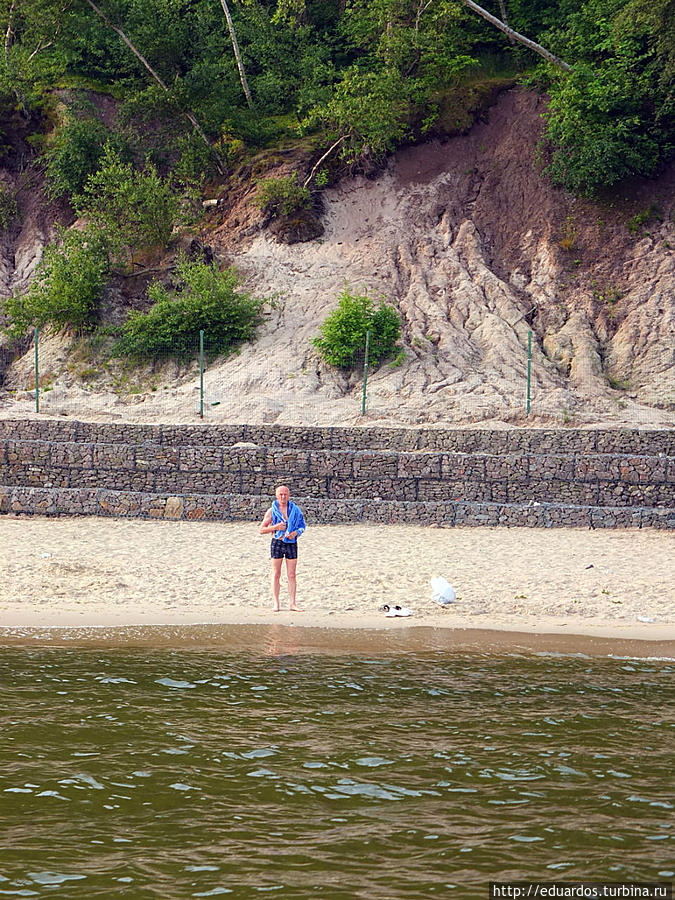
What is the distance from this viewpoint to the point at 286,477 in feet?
52.3

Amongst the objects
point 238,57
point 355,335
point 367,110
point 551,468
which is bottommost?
point 551,468

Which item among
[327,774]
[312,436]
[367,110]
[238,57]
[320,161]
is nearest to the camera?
[327,774]

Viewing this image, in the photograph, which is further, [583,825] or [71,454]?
[71,454]

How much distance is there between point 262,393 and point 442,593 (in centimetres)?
1033

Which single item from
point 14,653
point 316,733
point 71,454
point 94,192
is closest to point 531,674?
point 316,733

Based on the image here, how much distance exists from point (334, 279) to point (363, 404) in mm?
6221

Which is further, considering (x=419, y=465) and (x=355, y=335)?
(x=355, y=335)

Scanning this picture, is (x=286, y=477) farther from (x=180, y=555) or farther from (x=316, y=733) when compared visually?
(x=316, y=733)

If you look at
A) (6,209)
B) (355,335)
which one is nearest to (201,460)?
(355,335)

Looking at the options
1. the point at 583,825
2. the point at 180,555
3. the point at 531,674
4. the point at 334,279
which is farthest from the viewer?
the point at 334,279

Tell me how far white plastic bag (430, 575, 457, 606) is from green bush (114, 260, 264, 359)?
A: 12.2m

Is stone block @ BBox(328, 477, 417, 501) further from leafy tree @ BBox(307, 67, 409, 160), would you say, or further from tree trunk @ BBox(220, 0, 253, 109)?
tree trunk @ BBox(220, 0, 253, 109)

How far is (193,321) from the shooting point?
21578 millimetres

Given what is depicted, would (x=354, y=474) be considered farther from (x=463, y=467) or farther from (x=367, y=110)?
(x=367, y=110)
